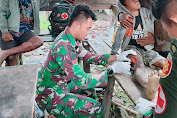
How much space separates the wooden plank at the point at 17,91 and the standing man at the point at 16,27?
168 cm

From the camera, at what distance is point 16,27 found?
2.96m

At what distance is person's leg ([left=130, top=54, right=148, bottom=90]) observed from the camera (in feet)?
5.87

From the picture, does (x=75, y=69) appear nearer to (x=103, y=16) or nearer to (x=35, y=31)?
(x=35, y=31)

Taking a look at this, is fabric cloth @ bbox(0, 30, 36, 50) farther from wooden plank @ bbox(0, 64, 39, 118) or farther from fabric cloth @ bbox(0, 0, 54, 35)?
wooden plank @ bbox(0, 64, 39, 118)

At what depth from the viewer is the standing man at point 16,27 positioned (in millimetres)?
2916

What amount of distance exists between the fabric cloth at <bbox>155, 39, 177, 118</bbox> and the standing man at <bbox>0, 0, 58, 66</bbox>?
8.32 feet

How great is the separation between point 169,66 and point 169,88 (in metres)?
0.13

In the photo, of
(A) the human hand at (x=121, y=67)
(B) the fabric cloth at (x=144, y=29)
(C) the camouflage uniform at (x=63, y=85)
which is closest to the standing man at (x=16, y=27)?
(C) the camouflage uniform at (x=63, y=85)

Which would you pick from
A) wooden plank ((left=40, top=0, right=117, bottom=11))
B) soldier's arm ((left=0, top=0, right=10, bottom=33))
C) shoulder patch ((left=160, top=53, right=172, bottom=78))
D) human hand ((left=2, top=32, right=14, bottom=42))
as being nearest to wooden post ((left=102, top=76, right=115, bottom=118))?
shoulder patch ((left=160, top=53, right=172, bottom=78))

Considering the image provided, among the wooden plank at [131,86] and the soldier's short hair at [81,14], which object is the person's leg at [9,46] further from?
the wooden plank at [131,86]

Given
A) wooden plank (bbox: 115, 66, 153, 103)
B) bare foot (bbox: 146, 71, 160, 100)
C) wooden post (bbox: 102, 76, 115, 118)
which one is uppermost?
bare foot (bbox: 146, 71, 160, 100)

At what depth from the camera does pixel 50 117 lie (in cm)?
224

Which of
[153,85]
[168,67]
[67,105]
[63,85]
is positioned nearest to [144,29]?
[153,85]

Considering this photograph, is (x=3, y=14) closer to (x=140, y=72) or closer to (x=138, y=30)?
(x=138, y=30)
